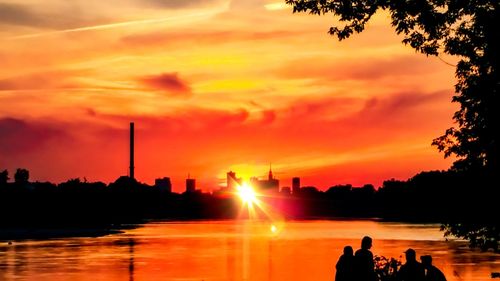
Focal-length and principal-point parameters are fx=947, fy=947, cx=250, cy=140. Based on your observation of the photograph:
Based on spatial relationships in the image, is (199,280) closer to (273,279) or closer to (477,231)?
(273,279)

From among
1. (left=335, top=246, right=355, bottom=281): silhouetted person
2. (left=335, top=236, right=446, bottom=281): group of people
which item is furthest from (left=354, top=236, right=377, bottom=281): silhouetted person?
(left=335, top=246, right=355, bottom=281): silhouetted person

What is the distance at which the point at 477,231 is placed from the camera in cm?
2775

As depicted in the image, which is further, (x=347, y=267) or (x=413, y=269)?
(x=347, y=267)

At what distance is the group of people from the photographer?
20812 mm

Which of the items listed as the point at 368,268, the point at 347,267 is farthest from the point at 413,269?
the point at 347,267

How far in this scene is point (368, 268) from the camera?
21.6 metres

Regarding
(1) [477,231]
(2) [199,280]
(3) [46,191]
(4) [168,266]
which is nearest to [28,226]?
(3) [46,191]

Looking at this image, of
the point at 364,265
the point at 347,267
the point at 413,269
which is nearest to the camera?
the point at 413,269

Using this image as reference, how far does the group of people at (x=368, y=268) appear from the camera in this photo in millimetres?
20812

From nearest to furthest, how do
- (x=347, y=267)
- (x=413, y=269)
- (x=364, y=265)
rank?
(x=413, y=269)
(x=364, y=265)
(x=347, y=267)

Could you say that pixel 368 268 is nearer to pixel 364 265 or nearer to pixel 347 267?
pixel 364 265

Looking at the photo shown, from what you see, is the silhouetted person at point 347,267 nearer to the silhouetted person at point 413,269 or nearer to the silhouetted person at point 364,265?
the silhouetted person at point 364,265

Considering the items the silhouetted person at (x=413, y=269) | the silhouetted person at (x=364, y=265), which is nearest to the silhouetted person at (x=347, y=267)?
the silhouetted person at (x=364, y=265)

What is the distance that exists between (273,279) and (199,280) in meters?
3.90
